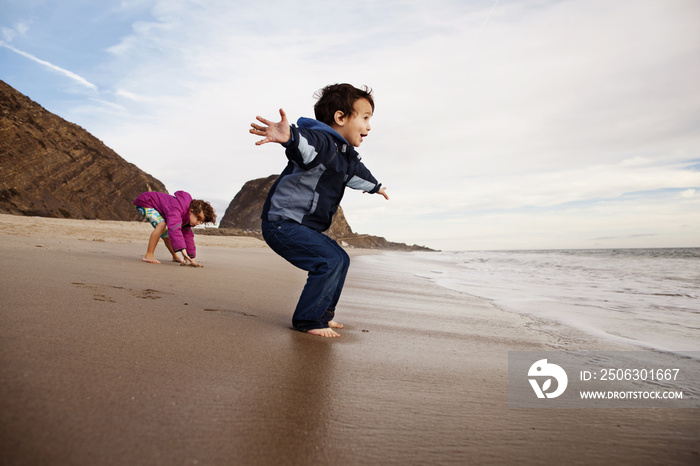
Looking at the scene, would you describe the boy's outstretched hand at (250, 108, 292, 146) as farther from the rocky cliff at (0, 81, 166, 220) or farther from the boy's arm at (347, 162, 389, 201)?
the rocky cliff at (0, 81, 166, 220)

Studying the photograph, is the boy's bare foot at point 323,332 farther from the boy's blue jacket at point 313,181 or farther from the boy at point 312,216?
the boy's blue jacket at point 313,181

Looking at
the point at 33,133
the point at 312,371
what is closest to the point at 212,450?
the point at 312,371

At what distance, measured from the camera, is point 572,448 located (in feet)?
3.62

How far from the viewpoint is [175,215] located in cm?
555

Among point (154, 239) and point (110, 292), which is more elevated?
point (154, 239)

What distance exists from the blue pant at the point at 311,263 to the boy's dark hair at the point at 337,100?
2.85 ft

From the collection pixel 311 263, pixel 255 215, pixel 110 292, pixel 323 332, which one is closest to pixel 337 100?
pixel 311 263

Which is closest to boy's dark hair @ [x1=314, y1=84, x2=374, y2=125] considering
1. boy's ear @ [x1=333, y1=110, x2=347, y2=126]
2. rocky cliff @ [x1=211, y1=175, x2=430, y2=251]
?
boy's ear @ [x1=333, y1=110, x2=347, y2=126]

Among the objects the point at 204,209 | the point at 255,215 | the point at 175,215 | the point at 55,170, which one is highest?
the point at 255,215

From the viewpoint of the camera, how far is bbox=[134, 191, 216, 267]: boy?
554 cm

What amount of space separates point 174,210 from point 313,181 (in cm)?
381

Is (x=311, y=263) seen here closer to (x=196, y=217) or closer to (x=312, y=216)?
(x=312, y=216)

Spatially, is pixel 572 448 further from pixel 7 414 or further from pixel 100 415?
pixel 7 414

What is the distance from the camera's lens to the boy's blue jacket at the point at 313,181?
92.3 inches
